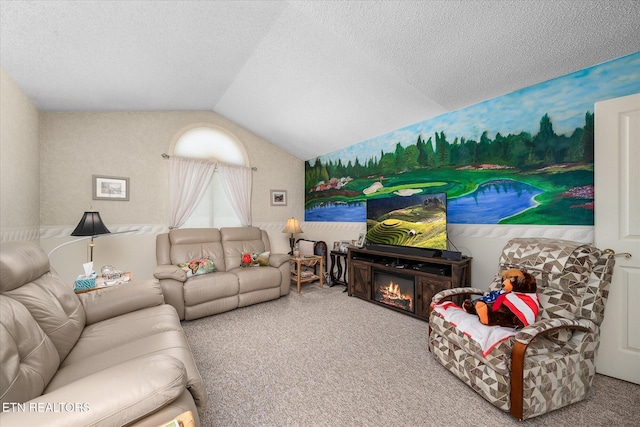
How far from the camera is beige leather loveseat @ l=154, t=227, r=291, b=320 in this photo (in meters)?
2.89

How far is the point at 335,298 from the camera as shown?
Answer: 3695 mm

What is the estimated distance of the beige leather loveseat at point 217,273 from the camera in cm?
289

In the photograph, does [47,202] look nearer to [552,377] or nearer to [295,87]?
[295,87]

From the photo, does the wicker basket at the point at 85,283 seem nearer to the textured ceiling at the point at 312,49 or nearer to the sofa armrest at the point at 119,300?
the sofa armrest at the point at 119,300

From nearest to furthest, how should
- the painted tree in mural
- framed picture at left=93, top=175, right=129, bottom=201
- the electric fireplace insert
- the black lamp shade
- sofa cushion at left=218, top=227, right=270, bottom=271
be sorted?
the painted tree in mural → the black lamp shade → the electric fireplace insert → framed picture at left=93, top=175, right=129, bottom=201 → sofa cushion at left=218, top=227, right=270, bottom=271

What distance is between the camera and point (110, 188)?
3.52 metres

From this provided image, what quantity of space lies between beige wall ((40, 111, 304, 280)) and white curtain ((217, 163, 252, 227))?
2.40 feet

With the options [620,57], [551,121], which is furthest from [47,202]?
[620,57]

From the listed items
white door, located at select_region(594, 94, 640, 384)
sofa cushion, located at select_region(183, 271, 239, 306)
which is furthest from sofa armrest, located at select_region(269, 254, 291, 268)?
white door, located at select_region(594, 94, 640, 384)

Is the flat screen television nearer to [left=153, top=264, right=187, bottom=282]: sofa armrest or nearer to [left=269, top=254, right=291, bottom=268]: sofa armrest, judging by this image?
[left=269, top=254, right=291, bottom=268]: sofa armrest

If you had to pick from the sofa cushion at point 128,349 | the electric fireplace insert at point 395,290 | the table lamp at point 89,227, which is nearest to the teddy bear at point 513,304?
the electric fireplace insert at point 395,290

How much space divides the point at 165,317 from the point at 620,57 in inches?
163

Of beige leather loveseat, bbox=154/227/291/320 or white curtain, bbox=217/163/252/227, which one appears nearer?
beige leather loveseat, bbox=154/227/291/320

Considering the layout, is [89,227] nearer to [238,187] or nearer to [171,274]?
[171,274]
